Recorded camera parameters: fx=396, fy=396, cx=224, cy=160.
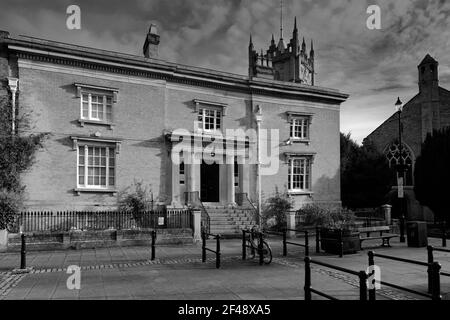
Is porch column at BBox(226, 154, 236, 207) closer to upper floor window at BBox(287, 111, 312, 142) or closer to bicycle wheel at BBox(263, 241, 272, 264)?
upper floor window at BBox(287, 111, 312, 142)

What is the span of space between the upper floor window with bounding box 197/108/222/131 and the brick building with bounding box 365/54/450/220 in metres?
20.2

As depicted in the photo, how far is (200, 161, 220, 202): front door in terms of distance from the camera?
22828 mm

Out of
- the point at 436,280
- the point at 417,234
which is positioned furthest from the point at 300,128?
the point at 436,280

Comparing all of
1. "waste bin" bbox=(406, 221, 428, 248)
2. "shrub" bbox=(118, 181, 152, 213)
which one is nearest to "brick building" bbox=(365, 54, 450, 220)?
"waste bin" bbox=(406, 221, 428, 248)

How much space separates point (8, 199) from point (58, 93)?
6.65 m

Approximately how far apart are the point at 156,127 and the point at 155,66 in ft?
10.5

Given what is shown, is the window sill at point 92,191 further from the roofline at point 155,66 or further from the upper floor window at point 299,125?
the upper floor window at point 299,125

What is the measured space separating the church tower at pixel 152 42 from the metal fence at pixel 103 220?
9.20 m

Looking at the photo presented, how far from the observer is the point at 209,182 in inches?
907

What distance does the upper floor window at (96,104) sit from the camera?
19.4 metres

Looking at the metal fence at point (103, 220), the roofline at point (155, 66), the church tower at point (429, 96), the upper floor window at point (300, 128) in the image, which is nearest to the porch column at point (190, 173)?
the metal fence at point (103, 220)

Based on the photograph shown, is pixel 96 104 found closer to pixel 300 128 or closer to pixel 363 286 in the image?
pixel 300 128

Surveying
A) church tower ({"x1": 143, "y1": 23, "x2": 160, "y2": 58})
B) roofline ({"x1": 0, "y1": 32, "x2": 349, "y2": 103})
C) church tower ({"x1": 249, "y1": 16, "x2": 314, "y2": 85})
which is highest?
church tower ({"x1": 249, "y1": 16, "x2": 314, "y2": 85})
